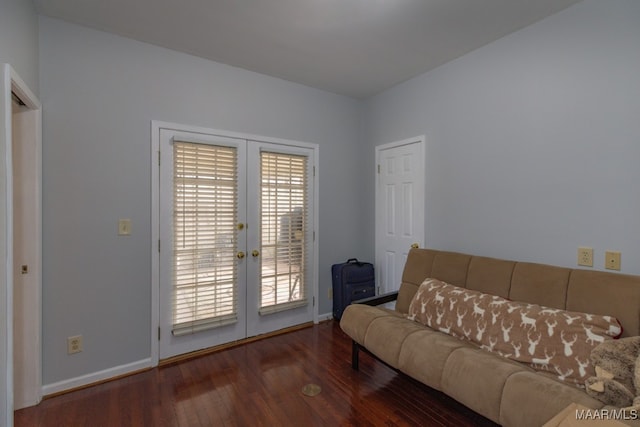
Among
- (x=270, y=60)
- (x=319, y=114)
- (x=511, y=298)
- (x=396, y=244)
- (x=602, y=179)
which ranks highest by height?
(x=270, y=60)

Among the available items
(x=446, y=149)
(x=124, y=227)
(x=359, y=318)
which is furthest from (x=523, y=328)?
(x=124, y=227)

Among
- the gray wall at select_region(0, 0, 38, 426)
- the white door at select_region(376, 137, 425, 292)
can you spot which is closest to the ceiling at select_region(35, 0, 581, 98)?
the gray wall at select_region(0, 0, 38, 426)

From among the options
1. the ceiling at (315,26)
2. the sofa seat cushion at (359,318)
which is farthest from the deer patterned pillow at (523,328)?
the ceiling at (315,26)

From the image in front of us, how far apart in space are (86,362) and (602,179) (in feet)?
12.7

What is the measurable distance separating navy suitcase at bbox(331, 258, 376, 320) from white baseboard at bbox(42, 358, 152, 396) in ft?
6.30

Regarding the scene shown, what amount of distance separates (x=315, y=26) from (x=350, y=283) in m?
2.52

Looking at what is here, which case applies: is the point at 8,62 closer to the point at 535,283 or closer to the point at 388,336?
the point at 388,336

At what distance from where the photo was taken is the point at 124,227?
96.7 inches

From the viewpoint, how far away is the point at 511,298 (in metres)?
2.13

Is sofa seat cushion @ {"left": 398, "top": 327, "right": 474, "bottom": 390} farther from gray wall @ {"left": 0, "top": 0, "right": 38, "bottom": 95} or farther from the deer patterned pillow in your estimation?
gray wall @ {"left": 0, "top": 0, "right": 38, "bottom": 95}

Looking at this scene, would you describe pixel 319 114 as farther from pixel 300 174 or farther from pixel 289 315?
pixel 289 315

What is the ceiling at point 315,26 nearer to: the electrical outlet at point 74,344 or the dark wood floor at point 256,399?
the electrical outlet at point 74,344

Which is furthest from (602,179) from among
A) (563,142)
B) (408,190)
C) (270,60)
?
(270,60)

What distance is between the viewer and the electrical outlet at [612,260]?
1891 mm
